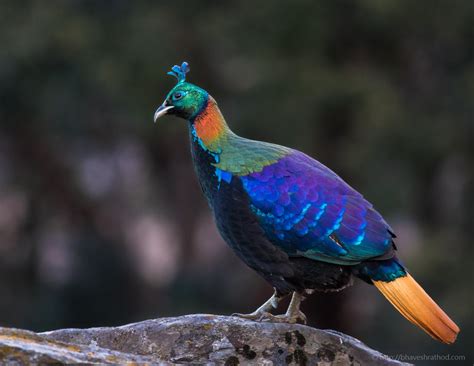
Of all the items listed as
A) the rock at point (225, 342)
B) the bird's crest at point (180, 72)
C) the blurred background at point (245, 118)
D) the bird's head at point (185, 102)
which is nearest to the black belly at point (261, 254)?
the rock at point (225, 342)

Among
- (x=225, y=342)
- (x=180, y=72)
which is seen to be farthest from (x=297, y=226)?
(x=180, y=72)

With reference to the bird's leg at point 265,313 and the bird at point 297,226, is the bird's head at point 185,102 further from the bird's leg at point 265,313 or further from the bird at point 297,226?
the bird's leg at point 265,313

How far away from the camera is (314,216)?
5457 mm

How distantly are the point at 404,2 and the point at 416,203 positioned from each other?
344 cm

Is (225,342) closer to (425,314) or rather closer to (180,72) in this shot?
(425,314)

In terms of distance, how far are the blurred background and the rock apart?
23.2 feet

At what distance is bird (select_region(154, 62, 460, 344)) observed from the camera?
5.43 meters

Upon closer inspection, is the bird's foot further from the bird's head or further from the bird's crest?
the bird's crest

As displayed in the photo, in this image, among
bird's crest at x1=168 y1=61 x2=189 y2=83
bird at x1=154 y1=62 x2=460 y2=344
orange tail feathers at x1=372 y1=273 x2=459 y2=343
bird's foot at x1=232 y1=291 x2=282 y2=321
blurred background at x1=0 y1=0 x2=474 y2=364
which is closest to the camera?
orange tail feathers at x1=372 y1=273 x2=459 y2=343

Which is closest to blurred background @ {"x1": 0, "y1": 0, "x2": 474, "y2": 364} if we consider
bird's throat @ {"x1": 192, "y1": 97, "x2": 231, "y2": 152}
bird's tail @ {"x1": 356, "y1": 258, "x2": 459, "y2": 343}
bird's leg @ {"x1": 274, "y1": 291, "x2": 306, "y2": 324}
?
bird's leg @ {"x1": 274, "y1": 291, "x2": 306, "y2": 324}

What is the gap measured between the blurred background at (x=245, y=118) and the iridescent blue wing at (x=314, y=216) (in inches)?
280

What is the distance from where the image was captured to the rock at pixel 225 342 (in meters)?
5.29

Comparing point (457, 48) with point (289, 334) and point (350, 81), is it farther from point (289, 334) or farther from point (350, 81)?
point (289, 334)

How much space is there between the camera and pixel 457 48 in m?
15.3
